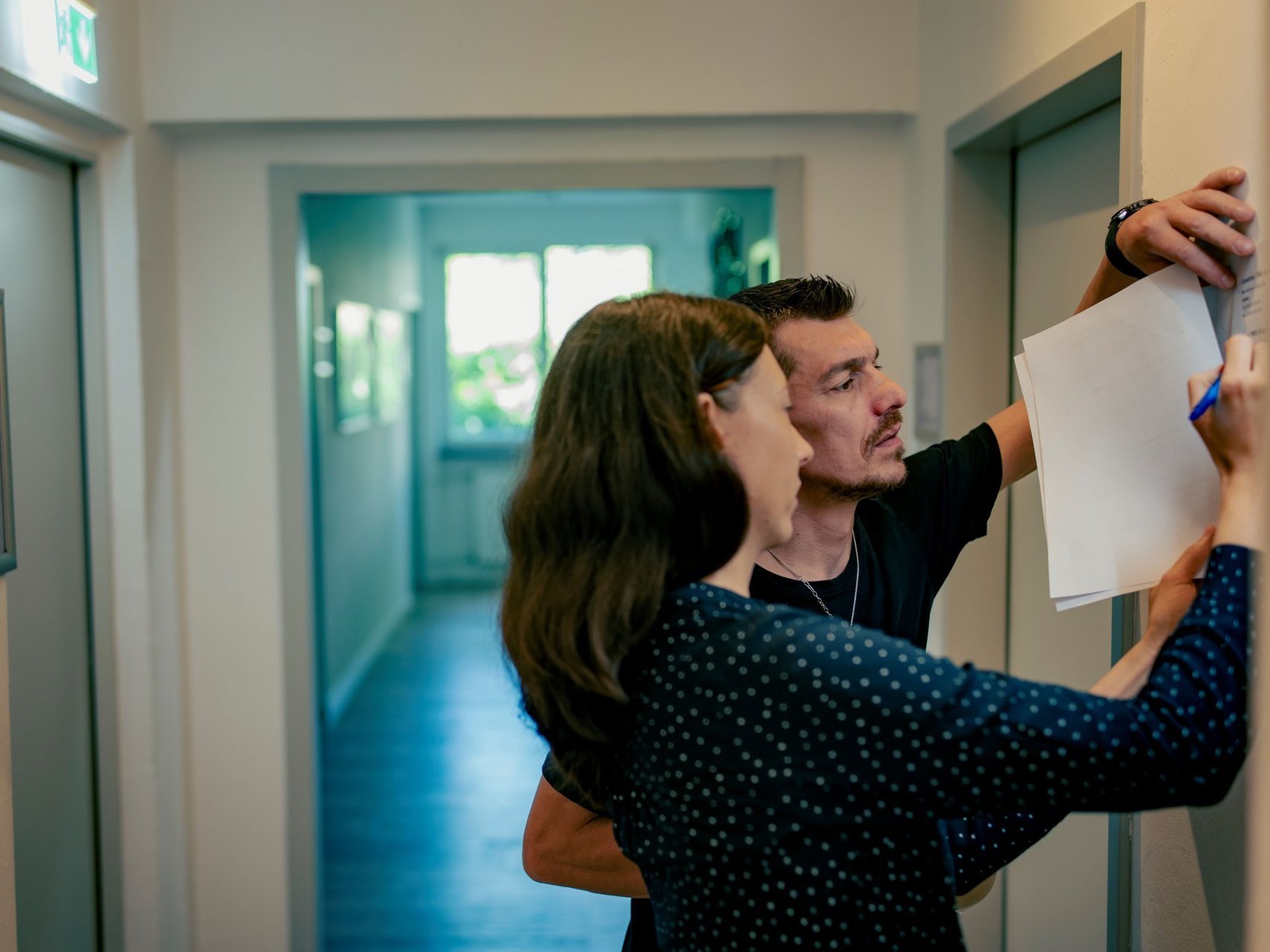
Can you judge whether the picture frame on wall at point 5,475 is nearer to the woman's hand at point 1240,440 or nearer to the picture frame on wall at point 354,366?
the woman's hand at point 1240,440

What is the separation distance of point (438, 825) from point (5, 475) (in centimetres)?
234

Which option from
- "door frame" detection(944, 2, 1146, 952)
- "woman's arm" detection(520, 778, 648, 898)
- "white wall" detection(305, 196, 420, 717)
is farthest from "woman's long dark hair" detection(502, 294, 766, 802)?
"white wall" detection(305, 196, 420, 717)

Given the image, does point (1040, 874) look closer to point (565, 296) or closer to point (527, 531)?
point (527, 531)

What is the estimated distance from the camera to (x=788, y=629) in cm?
95

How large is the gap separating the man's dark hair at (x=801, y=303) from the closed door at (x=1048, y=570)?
21.6 inches

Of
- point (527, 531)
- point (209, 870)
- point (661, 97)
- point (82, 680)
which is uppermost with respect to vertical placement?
point (661, 97)

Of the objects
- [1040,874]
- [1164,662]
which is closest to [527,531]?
[1164,662]

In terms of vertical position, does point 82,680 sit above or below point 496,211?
below

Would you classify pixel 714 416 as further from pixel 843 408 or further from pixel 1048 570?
pixel 1048 570

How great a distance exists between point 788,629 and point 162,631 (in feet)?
6.97

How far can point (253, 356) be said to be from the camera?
2.75 metres

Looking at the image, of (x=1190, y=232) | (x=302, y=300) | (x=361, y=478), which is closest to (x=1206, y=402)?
(x=1190, y=232)

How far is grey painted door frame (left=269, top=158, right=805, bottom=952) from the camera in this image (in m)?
2.69

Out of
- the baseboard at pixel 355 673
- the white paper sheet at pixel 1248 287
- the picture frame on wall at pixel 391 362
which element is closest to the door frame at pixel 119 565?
the white paper sheet at pixel 1248 287
